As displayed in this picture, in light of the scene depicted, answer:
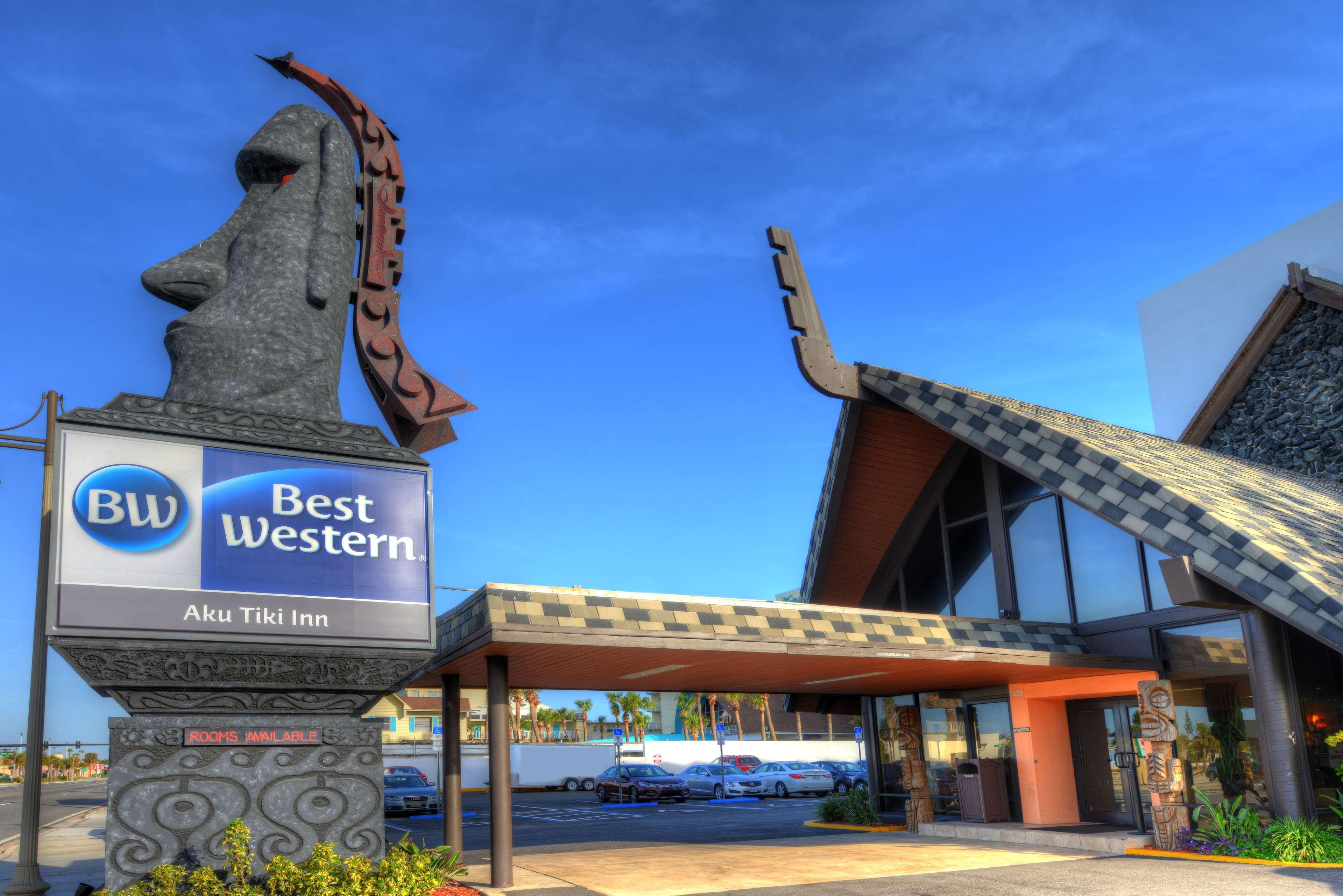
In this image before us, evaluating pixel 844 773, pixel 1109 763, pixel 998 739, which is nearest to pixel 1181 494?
pixel 1109 763

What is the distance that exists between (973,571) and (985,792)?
3.92m

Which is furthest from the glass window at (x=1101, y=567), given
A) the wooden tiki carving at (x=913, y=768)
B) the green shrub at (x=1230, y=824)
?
the wooden tiki carving at (x=913, y=768)

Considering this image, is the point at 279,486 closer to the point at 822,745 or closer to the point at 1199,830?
the point at 1199,830

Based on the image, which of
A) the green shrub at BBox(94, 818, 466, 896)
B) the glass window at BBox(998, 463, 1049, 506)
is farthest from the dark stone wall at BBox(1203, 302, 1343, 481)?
the green shrub at BBox(94, 818, 466, 896)

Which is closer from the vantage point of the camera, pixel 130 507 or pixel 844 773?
pixel 130 507

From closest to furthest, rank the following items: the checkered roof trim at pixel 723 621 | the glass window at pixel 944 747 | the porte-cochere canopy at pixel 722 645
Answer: the checkered roof trim at pixel 723 621, the porte-cochere canopy at pixel 722 645, the glass window at pixel 944 747

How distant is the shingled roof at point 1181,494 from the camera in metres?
12.6

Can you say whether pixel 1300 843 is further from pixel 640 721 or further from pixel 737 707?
pixel 640 721

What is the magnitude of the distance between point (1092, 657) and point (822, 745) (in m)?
32.8

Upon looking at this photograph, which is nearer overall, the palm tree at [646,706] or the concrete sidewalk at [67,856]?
the concrete sidewalk at [67,856]

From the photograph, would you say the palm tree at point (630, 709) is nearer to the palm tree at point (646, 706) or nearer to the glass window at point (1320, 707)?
the palm tree at point (646, 706)

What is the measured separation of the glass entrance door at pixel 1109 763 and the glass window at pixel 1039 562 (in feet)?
5.15

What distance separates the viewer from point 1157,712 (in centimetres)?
1435

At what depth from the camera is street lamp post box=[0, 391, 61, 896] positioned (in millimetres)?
11242
